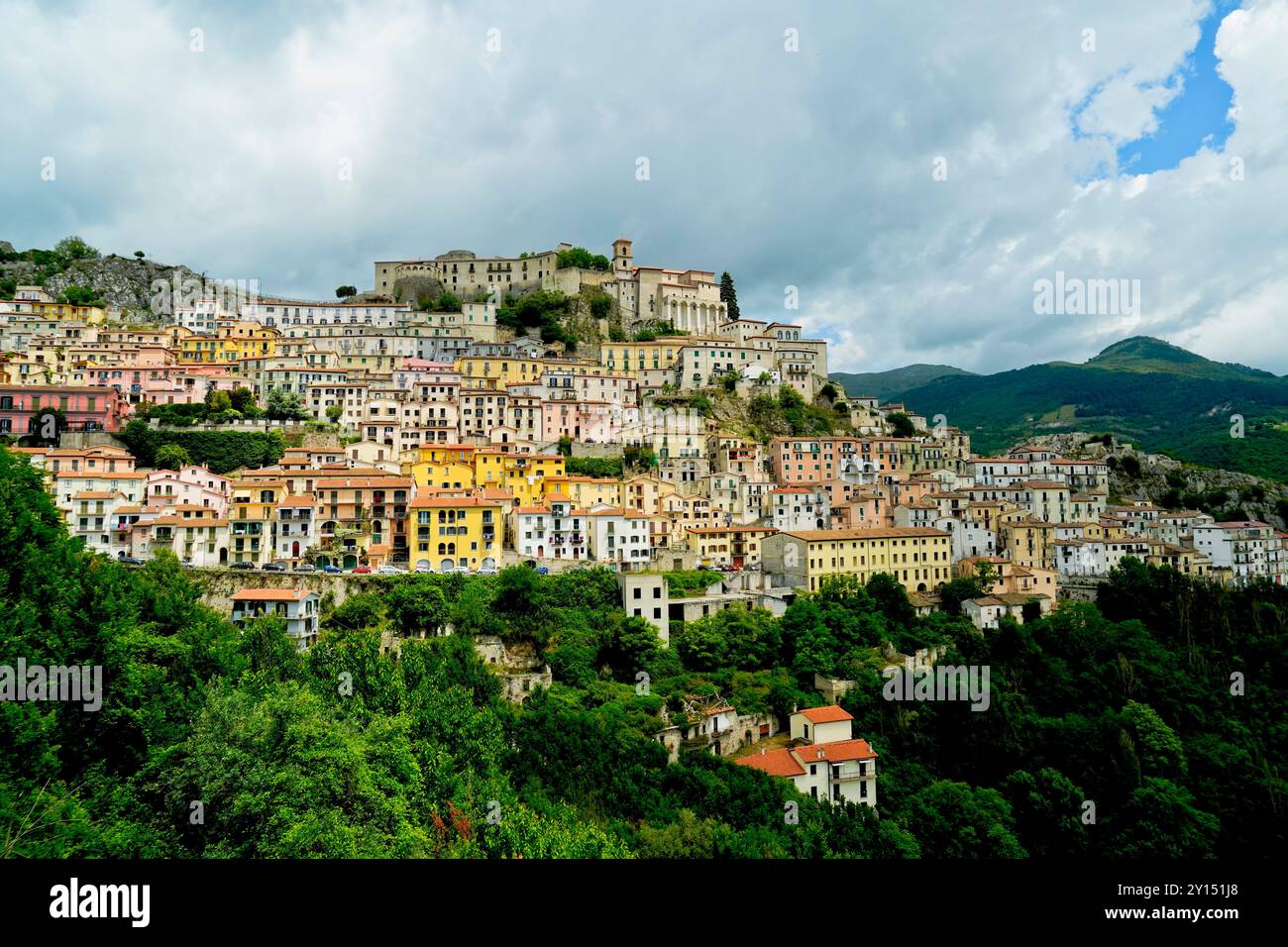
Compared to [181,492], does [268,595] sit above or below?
below

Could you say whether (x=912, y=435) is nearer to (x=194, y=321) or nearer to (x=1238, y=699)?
(x=1238, y=699)

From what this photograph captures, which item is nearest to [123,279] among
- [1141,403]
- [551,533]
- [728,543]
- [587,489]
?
[587,489]

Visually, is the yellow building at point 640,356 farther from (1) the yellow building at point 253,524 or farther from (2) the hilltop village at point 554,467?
(1) the yellow building at point 253,524

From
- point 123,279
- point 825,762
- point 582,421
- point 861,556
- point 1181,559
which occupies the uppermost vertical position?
point 123,279

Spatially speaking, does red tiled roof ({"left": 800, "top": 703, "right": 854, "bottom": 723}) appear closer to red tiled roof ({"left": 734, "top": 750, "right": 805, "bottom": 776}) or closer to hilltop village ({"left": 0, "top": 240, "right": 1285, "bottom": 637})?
red tiled roof ({"left": 734, "top": 750, "right": 805, "bottom": 776})

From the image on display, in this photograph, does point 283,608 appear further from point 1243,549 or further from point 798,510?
point 1243,549

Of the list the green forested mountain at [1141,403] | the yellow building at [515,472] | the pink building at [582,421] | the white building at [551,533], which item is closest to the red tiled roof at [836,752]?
the white building at [551,533]
